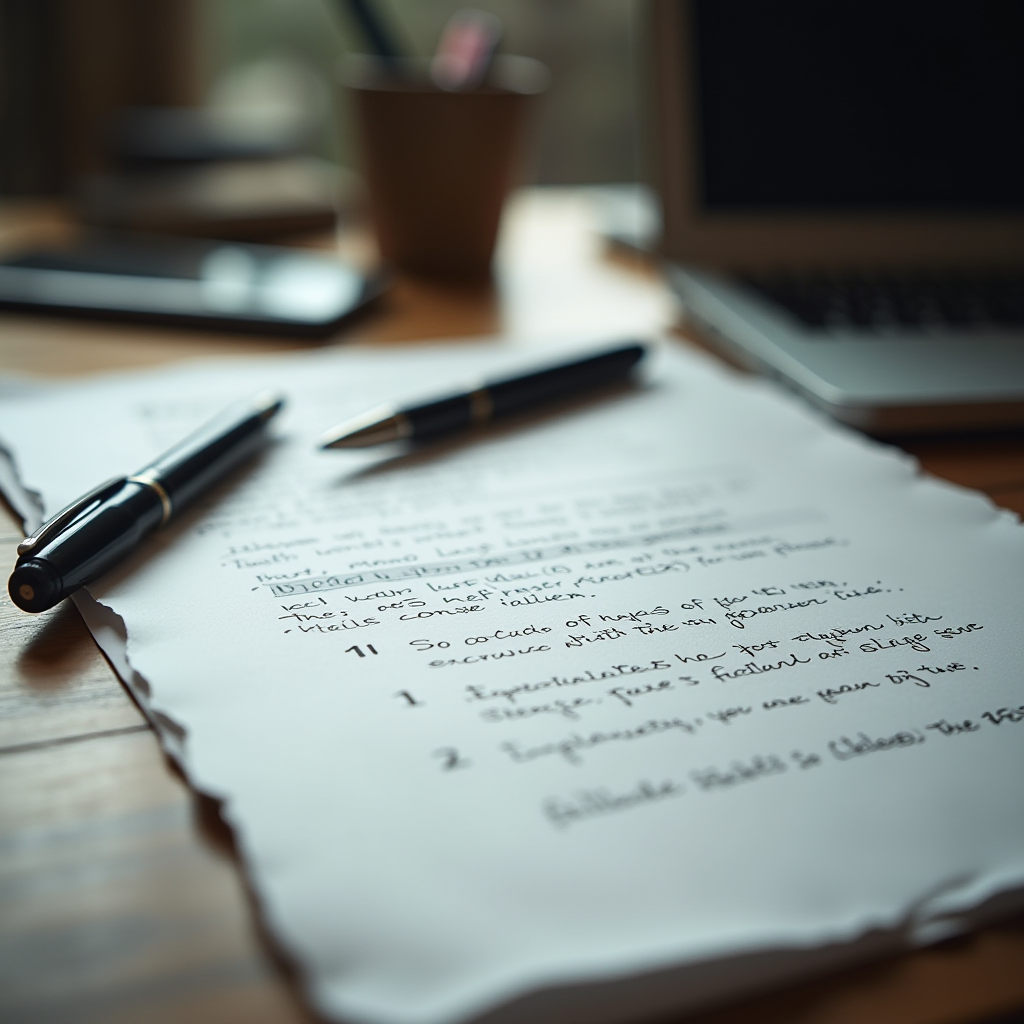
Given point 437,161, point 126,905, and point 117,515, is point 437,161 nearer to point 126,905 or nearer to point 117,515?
point 117,515

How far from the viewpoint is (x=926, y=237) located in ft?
2.44

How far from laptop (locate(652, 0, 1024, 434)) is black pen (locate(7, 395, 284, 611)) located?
0.35 m

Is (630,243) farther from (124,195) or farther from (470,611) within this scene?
(470,611)

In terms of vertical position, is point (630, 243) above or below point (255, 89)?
below

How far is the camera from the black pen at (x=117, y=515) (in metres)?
0.32

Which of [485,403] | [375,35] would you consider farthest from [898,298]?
[375,35]

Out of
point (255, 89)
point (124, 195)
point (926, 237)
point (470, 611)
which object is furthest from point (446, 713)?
point (255, 89)

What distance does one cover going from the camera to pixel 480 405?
0.50 meters

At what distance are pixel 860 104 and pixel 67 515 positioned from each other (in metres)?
0.62

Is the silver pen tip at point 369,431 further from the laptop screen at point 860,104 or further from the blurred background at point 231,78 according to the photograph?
the blurred background at point 231,78

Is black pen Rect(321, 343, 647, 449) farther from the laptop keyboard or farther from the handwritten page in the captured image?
the laptop keyboard

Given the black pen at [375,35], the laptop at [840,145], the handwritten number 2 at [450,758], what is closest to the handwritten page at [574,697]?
the handwritten number 2 at [450,758]

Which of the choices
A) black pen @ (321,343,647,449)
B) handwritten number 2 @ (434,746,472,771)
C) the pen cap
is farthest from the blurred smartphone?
handwritten number 2 @ (434,746,472,771)

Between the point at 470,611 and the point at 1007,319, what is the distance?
44 cm
